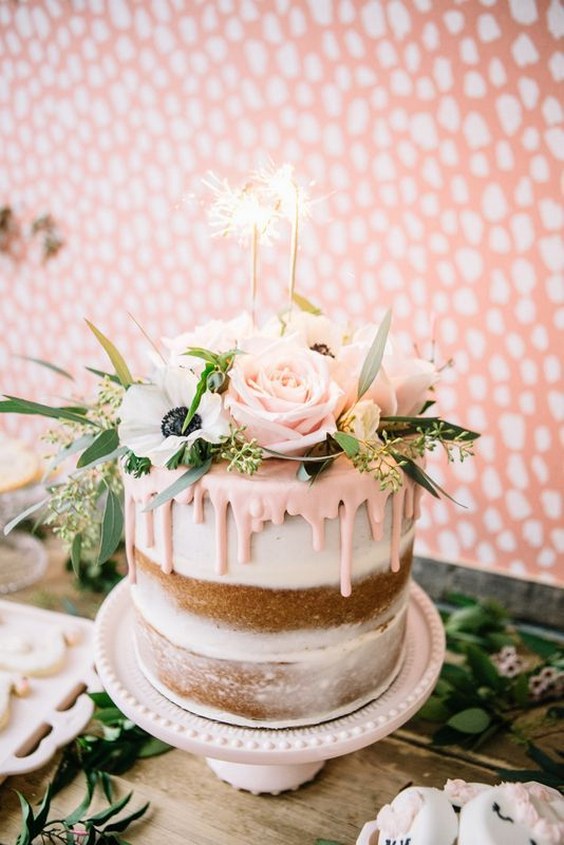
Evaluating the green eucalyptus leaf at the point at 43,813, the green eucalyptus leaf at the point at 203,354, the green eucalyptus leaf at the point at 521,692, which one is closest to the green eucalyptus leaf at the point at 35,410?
the green eucalyptus leaf at the point at 203,354

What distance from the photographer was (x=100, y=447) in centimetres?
110

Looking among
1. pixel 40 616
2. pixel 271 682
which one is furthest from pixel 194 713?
pixel 40 616

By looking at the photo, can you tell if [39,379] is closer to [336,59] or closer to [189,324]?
[189,324]

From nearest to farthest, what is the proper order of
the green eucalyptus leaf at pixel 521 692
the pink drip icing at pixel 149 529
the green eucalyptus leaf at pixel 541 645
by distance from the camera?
the pink drip icing at pixel 149 529
the green eucalyptus leaf at pixel 521 692
the green eucalyptus leaf at pixel 541 645

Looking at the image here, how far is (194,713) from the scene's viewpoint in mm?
1129

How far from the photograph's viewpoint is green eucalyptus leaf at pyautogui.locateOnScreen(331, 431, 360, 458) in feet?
3.18

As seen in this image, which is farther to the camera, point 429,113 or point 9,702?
point 429,113

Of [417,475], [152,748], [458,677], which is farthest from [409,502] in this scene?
[152,748]

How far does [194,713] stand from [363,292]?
0.95 metres

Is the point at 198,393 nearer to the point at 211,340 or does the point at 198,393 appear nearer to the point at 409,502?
the point at 211,340

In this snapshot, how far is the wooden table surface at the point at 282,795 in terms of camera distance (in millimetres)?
1188

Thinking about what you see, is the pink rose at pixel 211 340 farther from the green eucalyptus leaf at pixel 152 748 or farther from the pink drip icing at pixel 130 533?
the green eucalyptus leaf at pixel 152 748

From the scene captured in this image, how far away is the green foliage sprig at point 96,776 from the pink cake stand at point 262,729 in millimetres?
149

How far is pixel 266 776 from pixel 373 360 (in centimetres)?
70
